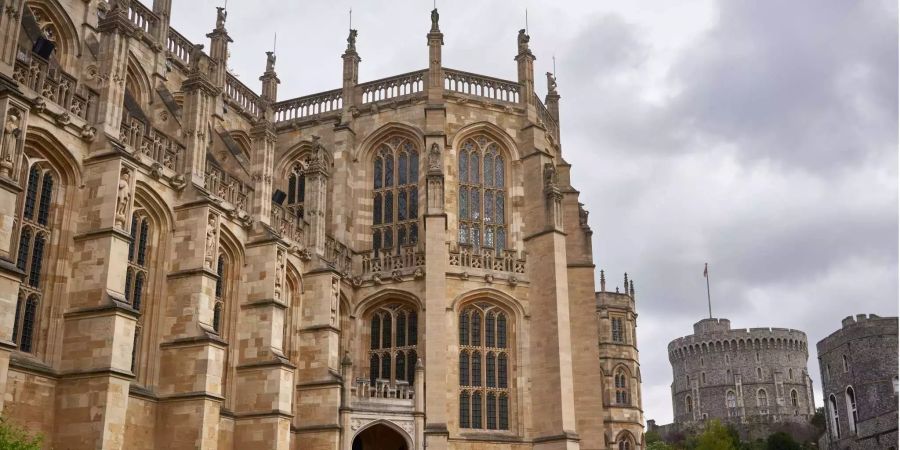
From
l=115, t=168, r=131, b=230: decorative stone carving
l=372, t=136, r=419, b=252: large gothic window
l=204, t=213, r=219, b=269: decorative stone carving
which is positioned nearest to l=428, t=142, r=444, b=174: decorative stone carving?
l=372, t=136, r=419, b=252: large gothic window

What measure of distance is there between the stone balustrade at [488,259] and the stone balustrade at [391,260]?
4.14 feet

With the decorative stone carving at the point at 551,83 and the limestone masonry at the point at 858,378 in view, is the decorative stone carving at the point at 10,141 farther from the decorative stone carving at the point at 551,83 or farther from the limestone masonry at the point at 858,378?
the limestone masonry at the point at 858,378

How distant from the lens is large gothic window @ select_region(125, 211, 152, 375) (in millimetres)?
22359

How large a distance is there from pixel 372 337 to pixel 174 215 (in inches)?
447

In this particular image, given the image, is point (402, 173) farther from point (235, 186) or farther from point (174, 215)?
point (174, 215)

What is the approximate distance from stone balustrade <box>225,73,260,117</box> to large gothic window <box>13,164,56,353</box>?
1508 centimetres

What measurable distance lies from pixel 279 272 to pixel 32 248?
8.42 meters

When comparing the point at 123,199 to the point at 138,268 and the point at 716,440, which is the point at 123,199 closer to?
the point at 138,268

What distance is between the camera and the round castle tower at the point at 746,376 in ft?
298

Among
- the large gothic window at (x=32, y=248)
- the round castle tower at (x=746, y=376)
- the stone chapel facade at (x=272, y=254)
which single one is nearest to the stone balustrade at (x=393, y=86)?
the stone chapel facade at (x=272, y=254)

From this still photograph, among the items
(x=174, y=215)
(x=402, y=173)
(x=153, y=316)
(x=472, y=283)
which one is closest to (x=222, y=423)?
(x=153, y=316)

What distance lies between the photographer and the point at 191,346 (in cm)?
2223

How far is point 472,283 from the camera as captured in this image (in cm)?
3262

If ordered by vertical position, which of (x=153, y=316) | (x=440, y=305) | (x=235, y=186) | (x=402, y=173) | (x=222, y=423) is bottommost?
(x=222, y=423)
